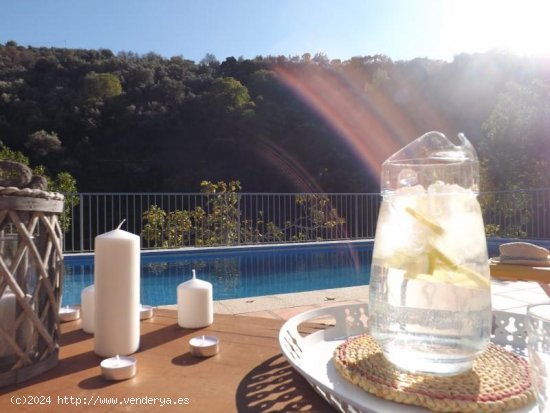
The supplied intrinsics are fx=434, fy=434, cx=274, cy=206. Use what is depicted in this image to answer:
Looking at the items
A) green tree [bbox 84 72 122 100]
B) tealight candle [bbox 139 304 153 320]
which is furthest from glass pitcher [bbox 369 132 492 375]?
green tree [bbox 84 72 122 100]

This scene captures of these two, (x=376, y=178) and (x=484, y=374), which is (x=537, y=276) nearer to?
(x=484, y=374)

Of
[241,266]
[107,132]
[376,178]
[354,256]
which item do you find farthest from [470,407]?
[107,132]

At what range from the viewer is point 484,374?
0.64 meters

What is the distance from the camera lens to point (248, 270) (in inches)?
237

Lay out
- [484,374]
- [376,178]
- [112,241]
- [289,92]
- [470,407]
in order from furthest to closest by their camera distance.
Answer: [289,92] < [376,178] < [112,241] < [484,374] < [470,407]

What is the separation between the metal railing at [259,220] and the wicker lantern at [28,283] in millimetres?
5977

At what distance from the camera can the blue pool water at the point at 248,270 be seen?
15.6 ft

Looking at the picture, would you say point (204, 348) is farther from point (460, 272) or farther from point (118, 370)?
point (460, 272)

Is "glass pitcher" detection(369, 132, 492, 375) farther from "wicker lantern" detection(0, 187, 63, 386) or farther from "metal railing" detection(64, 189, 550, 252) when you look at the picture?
"metal railing" detection(64, 189, 550, 252)

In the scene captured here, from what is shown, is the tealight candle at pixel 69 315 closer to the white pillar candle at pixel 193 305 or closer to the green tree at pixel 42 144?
the white pillar candle at pixel 193 305

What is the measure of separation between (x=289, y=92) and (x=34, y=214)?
17.2m

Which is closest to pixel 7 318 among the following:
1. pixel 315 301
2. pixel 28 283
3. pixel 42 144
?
pixel 28 283

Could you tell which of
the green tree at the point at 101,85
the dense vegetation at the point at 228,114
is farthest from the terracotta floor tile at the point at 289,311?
the green tree at the point at 101,85

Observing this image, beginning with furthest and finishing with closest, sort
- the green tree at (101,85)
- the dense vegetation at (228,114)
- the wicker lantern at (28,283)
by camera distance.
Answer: the green tree at (101,85), the dense vegetation at (228,114), the wicker lantern at (28,283)
